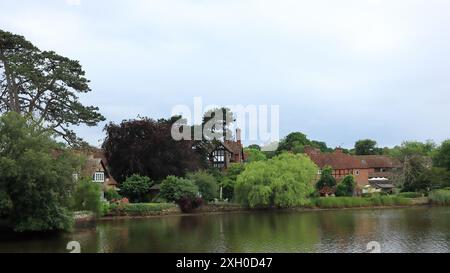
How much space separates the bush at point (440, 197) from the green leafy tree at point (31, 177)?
43.4 m

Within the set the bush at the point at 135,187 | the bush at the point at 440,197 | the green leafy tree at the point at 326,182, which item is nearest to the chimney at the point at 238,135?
the green leafy tree at the point at 326,182

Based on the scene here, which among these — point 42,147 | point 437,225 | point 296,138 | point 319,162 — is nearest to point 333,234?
point 437,225

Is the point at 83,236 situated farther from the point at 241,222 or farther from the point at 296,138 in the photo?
the point at 296,138

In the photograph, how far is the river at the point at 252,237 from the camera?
2464cm

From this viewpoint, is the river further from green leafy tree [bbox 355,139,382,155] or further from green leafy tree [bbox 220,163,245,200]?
green leafy tree [bbox 355,139,382,155]

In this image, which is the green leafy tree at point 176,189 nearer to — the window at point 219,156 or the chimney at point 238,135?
the window at point 219,156

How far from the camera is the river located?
24.6 metres

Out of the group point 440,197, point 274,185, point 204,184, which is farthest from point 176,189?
point 440,197

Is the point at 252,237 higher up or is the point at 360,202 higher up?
the point at 360,202

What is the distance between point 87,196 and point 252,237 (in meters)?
14.9

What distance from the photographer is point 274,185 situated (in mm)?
52125

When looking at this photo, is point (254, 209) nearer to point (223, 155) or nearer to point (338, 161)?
point (223, 155)

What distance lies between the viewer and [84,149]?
42.5m

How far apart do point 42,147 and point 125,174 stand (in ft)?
78.7
